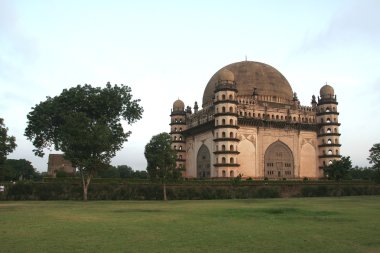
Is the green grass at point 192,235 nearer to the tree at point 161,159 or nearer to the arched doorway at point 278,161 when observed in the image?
the tree at point 161,159

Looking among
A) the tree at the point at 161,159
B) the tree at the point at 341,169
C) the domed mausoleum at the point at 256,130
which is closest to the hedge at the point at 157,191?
the tree at the point at 161,159

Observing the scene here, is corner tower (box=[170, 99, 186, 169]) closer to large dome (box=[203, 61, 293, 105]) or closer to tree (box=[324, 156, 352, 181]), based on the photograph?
large dome (box=[203, 61, 293, 105])

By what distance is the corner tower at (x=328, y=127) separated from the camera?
3162 inches

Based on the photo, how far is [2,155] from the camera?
46844mm

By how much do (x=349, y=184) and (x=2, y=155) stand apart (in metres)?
45.5

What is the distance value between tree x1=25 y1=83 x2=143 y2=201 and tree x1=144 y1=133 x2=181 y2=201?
12.5 feet

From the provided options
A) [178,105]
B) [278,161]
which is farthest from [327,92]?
[178,105]

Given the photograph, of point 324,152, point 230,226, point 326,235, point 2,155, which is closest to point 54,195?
point 2,155

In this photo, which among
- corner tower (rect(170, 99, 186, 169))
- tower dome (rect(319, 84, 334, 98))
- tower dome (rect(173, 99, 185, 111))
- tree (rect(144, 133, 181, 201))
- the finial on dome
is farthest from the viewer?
tower dome (rect(173, 99, 185, 111))

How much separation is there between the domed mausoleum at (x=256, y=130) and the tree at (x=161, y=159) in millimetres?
21961

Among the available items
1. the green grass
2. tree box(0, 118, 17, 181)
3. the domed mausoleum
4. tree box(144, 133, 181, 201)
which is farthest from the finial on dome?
the green grass

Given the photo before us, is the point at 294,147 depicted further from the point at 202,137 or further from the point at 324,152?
the point at 202,137

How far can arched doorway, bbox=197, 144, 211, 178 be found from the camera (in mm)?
77250

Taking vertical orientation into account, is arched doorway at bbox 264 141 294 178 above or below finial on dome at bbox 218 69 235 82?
below
